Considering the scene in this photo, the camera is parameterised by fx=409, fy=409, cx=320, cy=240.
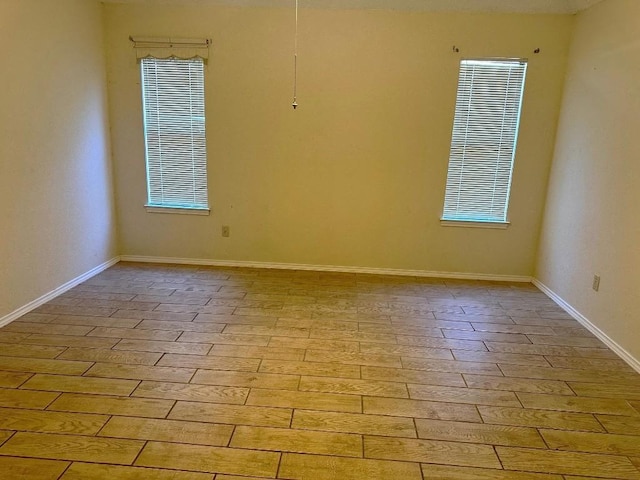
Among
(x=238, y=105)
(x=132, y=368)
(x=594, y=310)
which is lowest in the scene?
(x=132, y=368)

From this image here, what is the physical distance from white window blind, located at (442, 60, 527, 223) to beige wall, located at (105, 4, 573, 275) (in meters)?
0.10

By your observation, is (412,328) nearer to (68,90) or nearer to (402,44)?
(402,44)

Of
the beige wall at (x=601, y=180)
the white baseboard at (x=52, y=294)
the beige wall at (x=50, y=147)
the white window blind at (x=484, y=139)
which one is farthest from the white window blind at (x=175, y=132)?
the beige wall at (x=601, y=180)

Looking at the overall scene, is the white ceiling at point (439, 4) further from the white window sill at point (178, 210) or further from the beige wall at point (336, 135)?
the white window sill at point (178, 210)

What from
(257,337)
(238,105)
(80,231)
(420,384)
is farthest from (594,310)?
(80,231)

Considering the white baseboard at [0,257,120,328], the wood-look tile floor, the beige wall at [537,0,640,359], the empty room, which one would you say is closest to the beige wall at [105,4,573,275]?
the empty room

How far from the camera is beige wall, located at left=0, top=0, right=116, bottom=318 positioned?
9.46ft

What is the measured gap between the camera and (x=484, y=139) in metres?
3.98

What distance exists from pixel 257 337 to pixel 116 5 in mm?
3453

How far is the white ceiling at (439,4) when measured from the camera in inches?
143

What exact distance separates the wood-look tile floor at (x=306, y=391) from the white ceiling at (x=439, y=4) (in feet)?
8.70

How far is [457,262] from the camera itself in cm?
427

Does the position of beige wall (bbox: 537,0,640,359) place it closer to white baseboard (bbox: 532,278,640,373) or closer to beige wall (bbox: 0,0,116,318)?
white baseboard (bbox: 532,278,640,373)

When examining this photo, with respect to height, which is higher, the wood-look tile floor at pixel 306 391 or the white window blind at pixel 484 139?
the white window blind at pixel 484 139
